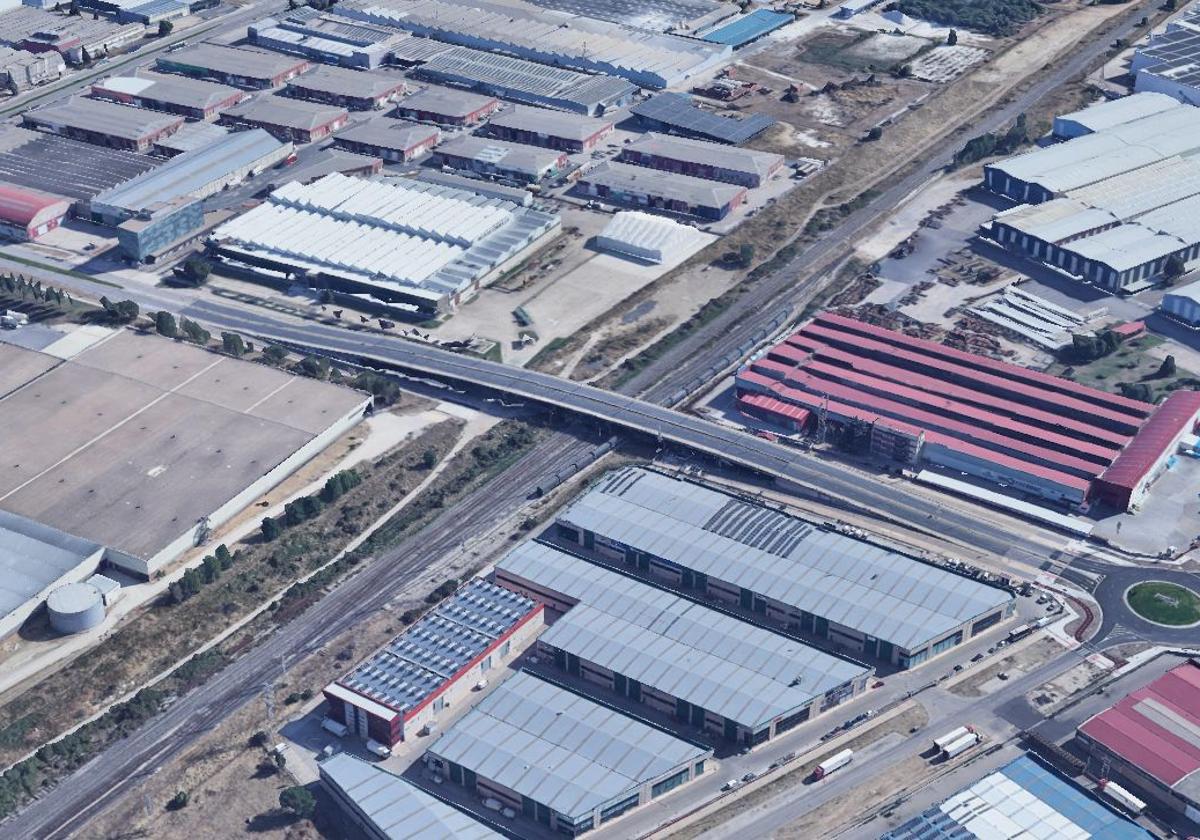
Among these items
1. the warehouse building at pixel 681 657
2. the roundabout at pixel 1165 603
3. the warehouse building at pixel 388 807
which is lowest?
the roundabout at pixel 1165 603

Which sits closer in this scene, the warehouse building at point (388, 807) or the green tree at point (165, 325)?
the warehouse building at point (388, 807)

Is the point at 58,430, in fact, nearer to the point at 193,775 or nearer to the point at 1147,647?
the point at 193,775

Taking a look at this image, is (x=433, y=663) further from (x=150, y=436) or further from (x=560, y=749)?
(x=150, y=436)

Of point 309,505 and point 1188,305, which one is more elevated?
point 1188,305

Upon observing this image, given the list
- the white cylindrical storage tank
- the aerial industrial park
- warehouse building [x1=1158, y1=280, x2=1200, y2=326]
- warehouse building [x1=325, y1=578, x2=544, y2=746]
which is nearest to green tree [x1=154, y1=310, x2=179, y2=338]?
the aerial industrial park

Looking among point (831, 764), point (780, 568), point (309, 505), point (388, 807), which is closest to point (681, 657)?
point (780, 568)

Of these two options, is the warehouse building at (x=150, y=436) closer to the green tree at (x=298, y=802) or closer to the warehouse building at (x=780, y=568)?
the warehouse building at (x=780, y=568)

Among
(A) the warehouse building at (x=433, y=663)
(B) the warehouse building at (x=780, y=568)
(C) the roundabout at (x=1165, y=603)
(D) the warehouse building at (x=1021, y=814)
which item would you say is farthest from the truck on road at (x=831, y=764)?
(C) the roundabout at (x=1165, y=603)
